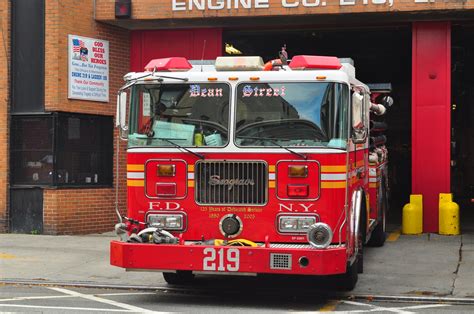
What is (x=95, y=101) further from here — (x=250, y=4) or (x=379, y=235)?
(x=379, y=235)

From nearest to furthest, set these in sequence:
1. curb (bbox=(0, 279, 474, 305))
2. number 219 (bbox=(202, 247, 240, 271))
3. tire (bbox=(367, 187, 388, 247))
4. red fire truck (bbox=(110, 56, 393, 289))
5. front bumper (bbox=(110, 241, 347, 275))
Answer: front bumper (bbox=(110, 241, 347, 275)), number 219 (bbox=(202, 247, 240, 271)), red fire truck (bbox=(110, 56, 393, 289)), curb (bbox=(0, 279, 474, 305)), tire (bbox=(367, 187, 388, 247))

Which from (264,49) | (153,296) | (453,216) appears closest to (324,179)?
(153,296)

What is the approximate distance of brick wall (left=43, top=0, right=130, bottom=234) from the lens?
45.1 feet

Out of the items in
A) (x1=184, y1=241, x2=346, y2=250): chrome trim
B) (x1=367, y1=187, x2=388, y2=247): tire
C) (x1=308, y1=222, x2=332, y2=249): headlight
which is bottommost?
(x1=367, y1=187, x2=388, y2=247): tire

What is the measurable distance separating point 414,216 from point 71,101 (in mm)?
6925

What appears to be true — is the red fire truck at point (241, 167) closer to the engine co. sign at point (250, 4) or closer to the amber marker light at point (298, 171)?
the amber marker light at point (298, 171)

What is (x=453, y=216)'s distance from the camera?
13.6m

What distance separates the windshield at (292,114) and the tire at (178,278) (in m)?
2.21

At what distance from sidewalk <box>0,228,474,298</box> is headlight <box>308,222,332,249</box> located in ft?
5.48

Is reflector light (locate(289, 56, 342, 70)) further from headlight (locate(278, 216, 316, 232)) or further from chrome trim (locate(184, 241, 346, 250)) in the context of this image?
chrome trim (locate(184, 241, 346, 250))

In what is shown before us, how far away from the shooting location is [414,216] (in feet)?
45.3

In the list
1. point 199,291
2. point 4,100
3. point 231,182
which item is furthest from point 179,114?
point 4,100

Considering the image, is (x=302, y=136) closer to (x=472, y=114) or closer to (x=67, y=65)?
(x=67, y=65)

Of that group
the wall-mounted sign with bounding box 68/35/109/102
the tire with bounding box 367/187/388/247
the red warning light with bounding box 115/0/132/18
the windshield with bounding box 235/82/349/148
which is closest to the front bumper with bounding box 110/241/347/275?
the windshield with bounding box 235/82/349/148
